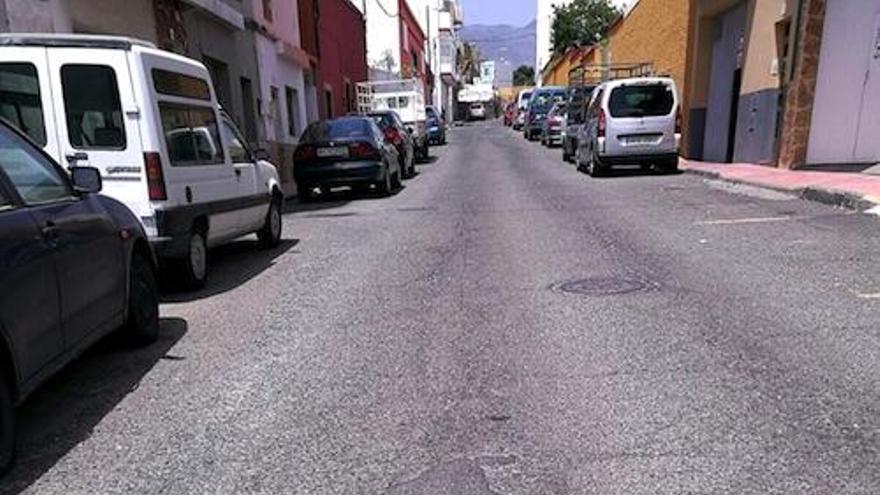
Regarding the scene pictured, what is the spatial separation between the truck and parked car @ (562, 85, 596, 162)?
6247 millimetres

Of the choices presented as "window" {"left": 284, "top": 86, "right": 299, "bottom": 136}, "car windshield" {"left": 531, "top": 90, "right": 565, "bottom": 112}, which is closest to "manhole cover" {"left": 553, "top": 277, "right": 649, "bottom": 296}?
"window" {"left": 284, "top": 86, "right": 299, "bottom": 136}

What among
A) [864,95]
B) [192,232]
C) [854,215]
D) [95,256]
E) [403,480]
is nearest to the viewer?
[403,480]

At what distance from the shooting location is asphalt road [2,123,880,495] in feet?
11.6

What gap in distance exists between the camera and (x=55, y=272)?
4.21 m

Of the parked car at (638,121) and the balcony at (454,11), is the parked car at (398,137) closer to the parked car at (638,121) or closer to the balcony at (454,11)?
the parked car at (638,121)

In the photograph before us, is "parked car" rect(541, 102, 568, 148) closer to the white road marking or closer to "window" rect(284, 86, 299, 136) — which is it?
"window" rect(284, 86, 299, 136)

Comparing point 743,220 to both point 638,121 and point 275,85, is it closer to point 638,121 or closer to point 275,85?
point 638,121

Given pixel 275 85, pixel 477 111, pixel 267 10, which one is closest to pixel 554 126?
pixel 275 85

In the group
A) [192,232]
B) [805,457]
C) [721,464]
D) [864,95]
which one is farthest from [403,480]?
[864,95]

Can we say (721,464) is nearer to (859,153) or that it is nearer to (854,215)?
(854,215)

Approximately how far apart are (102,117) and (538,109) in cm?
3311

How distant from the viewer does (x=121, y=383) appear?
4871 mm

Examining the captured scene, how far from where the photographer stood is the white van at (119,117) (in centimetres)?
638

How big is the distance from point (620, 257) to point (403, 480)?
506 centimetres
